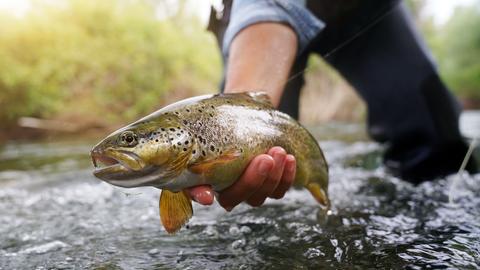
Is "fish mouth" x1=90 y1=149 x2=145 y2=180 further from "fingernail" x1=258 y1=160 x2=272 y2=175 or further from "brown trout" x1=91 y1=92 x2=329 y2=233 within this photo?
"fingernail" x1=258 y1=160 x2=272 y2=175

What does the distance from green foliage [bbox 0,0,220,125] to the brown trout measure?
10978 mm

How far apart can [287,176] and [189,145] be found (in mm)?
364

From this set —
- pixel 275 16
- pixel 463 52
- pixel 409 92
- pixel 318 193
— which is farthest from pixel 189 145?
pixel 463 52

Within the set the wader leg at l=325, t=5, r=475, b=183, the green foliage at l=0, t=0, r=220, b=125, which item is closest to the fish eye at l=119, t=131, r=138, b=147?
the wader leg at l=325, t=5, r=475, b=183

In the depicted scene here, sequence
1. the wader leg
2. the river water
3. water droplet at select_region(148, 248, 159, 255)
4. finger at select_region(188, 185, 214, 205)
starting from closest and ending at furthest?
finger at select_region(188, 185, 214, 205), the river water, water droplet at select_region(148, 248, 159, 255), the wader leg

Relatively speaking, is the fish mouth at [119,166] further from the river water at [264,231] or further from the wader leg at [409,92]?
the wader leg at [409,92]

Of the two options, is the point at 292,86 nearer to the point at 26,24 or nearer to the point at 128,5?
the point at 26,24

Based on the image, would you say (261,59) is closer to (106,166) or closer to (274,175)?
(274,175)

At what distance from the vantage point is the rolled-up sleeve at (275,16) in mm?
1836

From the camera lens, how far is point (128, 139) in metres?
1.11

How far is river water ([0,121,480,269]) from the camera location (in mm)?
1322

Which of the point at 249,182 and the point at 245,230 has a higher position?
the point at 249,182

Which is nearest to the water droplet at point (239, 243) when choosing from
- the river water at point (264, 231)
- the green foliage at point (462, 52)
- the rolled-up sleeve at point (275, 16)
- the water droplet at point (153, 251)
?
the river water at point (264, 231)

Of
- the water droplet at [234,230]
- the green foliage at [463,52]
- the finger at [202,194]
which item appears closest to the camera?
the finger at [202,194]
